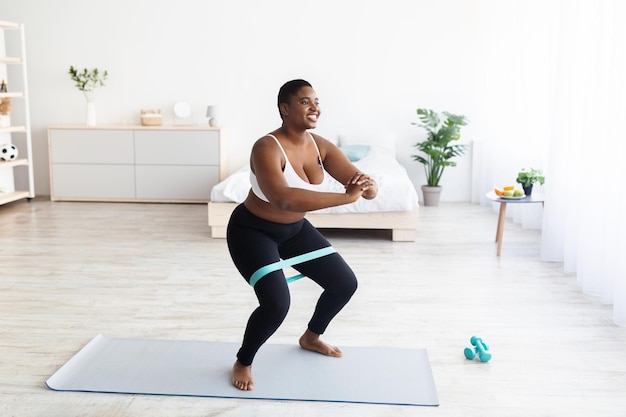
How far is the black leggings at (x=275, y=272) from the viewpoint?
2477 mm

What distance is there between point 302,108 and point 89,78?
16.2 ft

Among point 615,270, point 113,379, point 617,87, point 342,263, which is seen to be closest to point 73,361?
point 113,379

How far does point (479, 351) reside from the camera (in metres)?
2.81

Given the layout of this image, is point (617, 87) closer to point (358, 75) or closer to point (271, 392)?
point (271, 392)

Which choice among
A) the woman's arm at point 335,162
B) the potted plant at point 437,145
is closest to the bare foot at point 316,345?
the woman's arm at point 335,162

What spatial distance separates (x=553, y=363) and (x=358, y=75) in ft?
14.4

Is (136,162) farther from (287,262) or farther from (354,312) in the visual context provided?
(287,262)

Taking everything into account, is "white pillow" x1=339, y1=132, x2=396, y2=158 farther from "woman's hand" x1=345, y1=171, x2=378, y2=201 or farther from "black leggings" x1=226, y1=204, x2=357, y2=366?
"woman's hand" x1=345, y1=171, x2=378, y2=201

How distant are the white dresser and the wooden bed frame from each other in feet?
5.02

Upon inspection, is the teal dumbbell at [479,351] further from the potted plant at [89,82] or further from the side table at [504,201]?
the potted plant at [89,82]

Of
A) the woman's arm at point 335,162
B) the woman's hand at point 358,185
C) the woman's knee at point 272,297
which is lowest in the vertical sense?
the woman's knee at point 272,297

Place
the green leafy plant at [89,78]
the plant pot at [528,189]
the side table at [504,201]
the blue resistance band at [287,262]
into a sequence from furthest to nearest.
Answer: the green leafy plant at [89,78], the plant pot at [528,189], the side table at [504,201], the blue resistance band at [287,262]

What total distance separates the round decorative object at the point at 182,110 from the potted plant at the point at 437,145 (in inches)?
87.8

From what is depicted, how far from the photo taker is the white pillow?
666 centimetres
